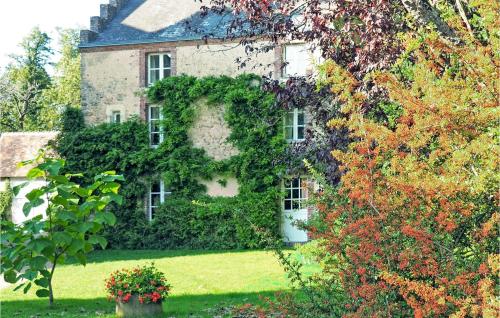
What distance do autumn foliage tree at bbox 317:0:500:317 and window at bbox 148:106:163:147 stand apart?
62.0ft

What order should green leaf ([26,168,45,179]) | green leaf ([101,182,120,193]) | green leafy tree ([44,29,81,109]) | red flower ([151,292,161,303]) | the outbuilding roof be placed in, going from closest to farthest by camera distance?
green leaf ([26,168,45,179])
green leaf ([101,182,120,193])
red flower ([151,292,161,303])
the outbuilding roof
green leafy tree ([44,29,81,109])

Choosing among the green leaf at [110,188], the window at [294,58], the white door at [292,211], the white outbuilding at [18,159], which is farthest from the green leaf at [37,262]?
the white outbuilding at [18,159]

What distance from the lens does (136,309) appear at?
9.98 meters

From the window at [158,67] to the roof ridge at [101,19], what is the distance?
7.52 ft

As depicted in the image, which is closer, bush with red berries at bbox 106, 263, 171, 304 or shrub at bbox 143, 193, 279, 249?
bush with red berries at bbox 106, 263, 171, 304

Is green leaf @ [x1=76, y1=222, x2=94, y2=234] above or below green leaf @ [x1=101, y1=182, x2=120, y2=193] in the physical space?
below

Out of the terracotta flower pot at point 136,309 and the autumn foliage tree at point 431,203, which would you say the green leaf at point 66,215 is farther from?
the autumn foliage tree at point 431,203

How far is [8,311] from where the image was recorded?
11109mm

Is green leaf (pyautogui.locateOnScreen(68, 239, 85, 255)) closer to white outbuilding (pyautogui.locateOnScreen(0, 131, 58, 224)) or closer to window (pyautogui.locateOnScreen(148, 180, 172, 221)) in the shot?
window (pyautogui.locateOnScreen(148, 180, 172, 221))

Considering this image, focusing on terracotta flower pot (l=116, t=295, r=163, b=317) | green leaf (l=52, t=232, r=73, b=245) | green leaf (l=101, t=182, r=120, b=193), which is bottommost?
terracotta flower pot (l=116, t=295, r=163, b=317)

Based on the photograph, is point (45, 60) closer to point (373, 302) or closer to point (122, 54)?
point (122, 54)

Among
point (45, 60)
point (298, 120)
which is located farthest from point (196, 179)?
point (45, 60)

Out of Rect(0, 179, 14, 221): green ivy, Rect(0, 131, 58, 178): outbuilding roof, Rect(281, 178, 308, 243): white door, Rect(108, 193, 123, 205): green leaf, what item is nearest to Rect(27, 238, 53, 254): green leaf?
Rect(108, 193, 123, 205): green leaf

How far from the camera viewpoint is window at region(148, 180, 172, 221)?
77.6 feet
